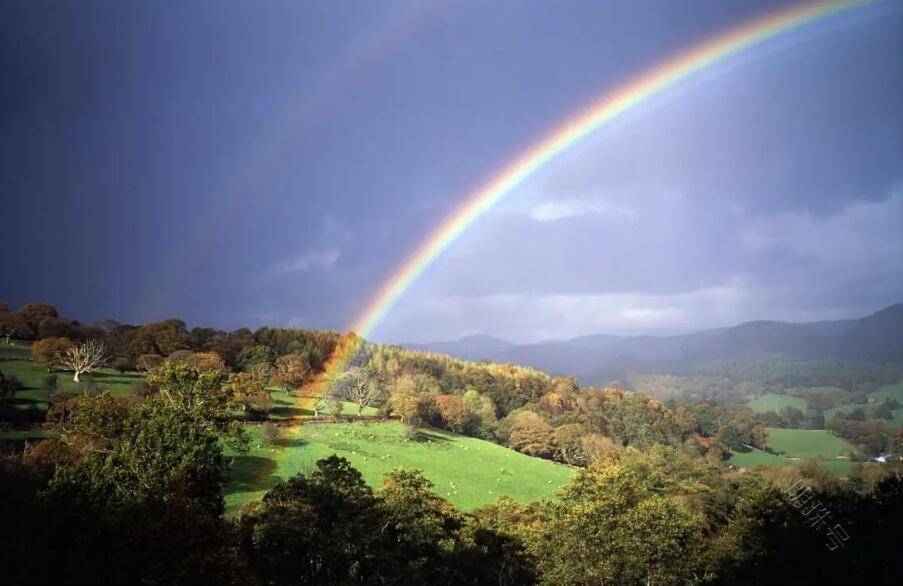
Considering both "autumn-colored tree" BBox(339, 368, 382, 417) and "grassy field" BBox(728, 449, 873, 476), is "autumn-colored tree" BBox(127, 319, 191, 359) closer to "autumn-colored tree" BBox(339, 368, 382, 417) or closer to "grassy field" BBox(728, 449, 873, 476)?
"autumn-colored tree" BBox(339, 368, 382, 417)

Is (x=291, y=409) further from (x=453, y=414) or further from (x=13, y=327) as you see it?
(x=13, y=327)

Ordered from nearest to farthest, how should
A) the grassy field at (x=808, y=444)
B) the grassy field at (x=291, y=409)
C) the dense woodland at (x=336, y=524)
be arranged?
the dense woodland at (x=336, y=524)
the grassy field at (x=291, y=409)
the grassy field at (x=808, y=444)

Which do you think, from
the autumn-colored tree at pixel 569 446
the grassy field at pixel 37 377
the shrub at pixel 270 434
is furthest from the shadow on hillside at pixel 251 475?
the autumn-colored tree at pixel 569 446

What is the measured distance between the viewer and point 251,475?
51.1 meters

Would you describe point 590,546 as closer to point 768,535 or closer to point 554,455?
point 768,535

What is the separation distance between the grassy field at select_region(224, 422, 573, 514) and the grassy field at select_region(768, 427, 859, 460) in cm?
8512

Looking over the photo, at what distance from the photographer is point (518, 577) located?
35.7 metres

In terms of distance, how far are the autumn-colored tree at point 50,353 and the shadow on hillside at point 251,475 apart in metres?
31.5

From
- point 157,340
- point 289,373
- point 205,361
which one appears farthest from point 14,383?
point 289,373

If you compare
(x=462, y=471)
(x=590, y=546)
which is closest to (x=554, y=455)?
(x=462, y=471)

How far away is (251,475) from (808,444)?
15043cm

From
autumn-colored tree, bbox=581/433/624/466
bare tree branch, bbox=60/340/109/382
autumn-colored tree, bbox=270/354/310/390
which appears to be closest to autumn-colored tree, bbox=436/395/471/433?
autumn-colored tree, bbox=581/433/624/466

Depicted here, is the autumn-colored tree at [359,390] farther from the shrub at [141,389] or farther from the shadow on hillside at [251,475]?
the shadow on hillside at [251,475]

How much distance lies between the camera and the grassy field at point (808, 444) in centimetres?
A: 13488
